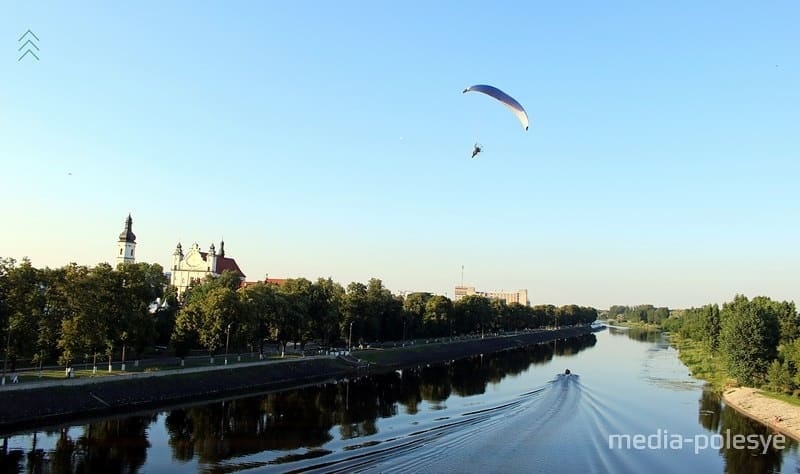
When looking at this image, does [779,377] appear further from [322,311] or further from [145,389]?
[145,389]

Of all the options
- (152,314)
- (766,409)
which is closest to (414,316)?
(152,314)

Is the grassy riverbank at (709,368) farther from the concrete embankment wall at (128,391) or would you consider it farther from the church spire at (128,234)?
the church spire at (128,234)

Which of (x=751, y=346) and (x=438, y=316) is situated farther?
(x=438, y=316)

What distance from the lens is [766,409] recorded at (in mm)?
59969

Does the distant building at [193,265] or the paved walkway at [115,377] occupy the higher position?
the distant building at [193,265]

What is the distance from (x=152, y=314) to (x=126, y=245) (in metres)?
80.6

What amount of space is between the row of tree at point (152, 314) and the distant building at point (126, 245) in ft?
162

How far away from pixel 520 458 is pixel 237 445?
1885 cm

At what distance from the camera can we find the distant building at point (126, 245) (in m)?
154

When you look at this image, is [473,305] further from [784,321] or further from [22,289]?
[22,289]

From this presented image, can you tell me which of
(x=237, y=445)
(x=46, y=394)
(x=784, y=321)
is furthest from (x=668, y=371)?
(x=46, y=394)

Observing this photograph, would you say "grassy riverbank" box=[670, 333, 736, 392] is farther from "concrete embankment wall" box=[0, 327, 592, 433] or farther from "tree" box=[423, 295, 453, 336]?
"tree" box=[423, 295, 453, 336]

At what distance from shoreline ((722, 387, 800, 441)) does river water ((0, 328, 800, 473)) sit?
1508 millimetres

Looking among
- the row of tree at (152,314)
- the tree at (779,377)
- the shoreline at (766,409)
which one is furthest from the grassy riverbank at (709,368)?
the row of tree at (152,314)
